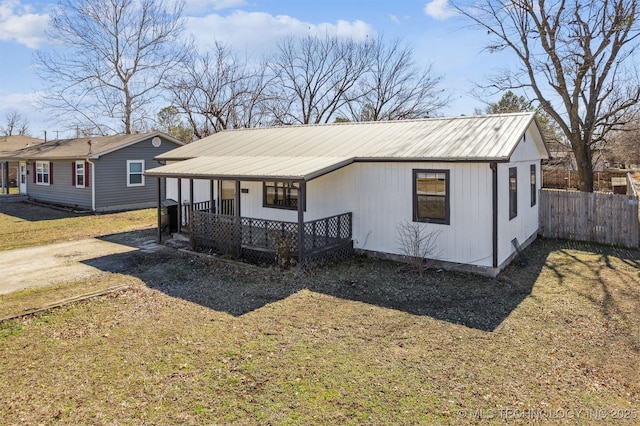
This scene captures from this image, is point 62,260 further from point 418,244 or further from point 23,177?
point 23,177

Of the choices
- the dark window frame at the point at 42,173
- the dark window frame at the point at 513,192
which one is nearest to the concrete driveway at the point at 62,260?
the dark window frame at the point at 513,192

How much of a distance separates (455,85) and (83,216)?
78.5 feet

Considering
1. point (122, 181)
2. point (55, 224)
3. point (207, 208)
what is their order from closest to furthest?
point (207, 208) → point (55, 224) → point (122, 181)

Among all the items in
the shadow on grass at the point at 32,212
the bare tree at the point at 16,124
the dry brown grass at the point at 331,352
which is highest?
the bare tree at the point at 16,124

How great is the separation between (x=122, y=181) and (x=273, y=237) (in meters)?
13.7

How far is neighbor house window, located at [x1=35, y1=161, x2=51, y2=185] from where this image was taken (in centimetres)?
2202

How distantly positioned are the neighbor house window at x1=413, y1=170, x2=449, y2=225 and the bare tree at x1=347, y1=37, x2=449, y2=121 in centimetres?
2178

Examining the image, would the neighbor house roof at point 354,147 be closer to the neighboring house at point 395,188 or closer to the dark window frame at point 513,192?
the neighboring house at point 395,188

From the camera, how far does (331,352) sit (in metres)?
5.46

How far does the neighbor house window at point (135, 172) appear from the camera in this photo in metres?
20.7

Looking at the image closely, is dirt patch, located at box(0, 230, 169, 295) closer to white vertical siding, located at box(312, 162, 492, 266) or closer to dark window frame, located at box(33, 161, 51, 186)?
white vertical siding, located at box(312, 162, 492, 266)

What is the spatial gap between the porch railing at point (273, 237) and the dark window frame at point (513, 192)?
150 inches

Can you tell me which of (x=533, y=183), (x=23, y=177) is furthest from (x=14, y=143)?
(x=533, y=183)

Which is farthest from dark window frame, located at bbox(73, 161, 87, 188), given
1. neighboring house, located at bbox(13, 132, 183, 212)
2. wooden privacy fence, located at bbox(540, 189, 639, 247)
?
wooden privacy fence, located at bbox(540, 189, 639, 247)
